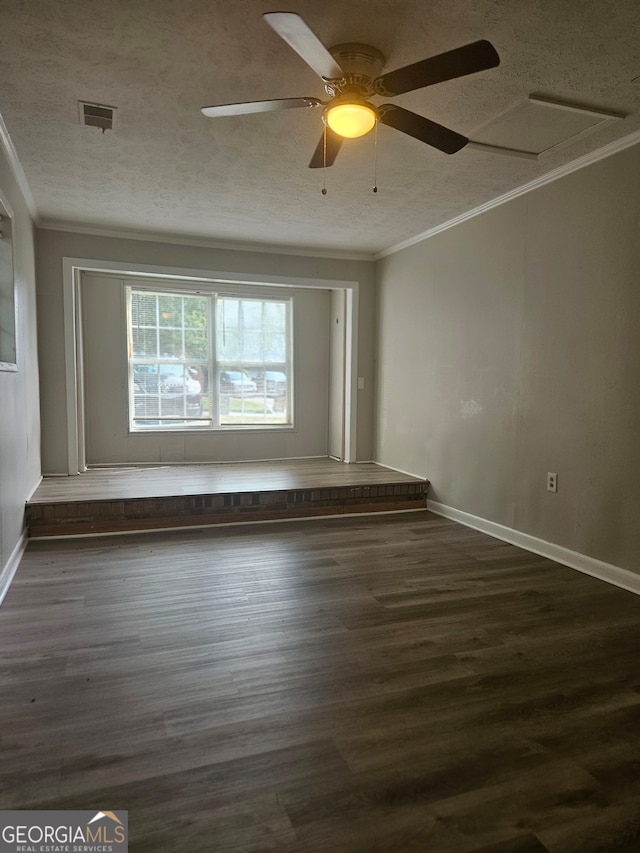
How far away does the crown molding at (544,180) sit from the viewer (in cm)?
295

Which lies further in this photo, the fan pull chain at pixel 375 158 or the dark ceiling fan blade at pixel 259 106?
the fan pull chain at pixel 375 158

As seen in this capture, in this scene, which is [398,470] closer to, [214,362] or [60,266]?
[214,362]

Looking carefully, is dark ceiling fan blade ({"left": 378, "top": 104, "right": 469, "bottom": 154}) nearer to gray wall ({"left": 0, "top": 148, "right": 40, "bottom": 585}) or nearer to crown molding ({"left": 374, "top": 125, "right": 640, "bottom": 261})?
crown molding ({"left": 374, "top": 125, "right": 640, "bottom": 261})

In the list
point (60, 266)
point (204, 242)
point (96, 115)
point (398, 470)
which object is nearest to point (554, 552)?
point (398, 470)

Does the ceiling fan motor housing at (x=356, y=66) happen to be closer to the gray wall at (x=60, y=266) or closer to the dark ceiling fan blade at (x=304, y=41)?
the dark ceiling fan blade at (x=304, y=41)

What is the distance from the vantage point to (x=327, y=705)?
1.91m

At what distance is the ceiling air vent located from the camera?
2.60 m

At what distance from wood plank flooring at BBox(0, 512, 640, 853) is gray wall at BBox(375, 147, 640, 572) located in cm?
57

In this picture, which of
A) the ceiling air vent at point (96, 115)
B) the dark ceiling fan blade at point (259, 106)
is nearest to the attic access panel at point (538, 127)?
the dark ceiling fan blade at point (259, 106)

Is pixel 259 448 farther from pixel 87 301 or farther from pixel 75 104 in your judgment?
pixel 75 104

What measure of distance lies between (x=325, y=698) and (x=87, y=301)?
Result: 15.9 feet

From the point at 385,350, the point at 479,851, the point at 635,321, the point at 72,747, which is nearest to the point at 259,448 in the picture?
the point at 385,350

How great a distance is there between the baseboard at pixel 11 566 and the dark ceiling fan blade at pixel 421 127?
2976 millimetres

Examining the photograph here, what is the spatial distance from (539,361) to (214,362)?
361 cm
